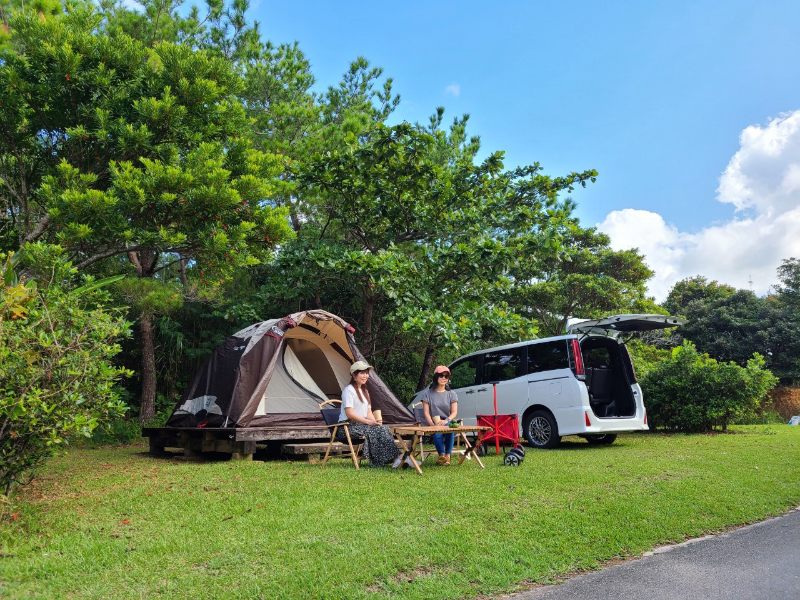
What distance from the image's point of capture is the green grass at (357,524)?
121 inches

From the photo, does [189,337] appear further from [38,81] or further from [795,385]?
[795,385]

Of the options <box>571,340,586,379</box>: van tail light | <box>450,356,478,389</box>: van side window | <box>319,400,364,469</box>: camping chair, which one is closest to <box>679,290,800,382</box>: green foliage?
<box>450,356,478,389</box>: van side window

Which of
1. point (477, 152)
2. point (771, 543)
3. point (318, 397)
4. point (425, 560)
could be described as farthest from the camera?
point (477, 152)

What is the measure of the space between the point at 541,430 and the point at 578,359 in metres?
1.31

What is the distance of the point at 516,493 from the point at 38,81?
25.0ft

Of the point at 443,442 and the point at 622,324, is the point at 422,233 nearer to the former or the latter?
the point at 622,324

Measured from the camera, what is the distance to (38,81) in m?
7.29

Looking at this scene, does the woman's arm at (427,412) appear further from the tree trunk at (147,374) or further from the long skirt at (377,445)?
the tree trunk at (147,374)

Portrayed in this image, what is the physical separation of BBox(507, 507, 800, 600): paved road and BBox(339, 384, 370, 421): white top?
13.2 feet

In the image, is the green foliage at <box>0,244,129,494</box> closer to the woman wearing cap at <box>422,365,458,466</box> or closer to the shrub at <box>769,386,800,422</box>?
the woman wearing cap at <box>422,365,458,466</box>

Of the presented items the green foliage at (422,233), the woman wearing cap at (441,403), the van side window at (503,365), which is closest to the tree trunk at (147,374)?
the green foliage at (422,233)

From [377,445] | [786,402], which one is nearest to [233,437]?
[377,445]

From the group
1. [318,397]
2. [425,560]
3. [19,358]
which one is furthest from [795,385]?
[19,358]

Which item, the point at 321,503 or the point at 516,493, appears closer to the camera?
the point at 321,503
